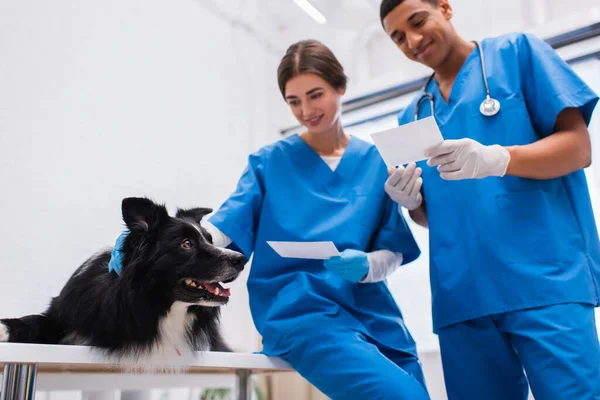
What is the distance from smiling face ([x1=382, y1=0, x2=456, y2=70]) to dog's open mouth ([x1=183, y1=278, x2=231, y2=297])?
36.3 inches

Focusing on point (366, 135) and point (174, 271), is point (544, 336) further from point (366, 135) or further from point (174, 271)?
point (366, 135)

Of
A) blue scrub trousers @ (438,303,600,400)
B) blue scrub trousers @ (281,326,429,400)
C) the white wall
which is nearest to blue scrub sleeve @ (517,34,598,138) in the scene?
blue scrub trousers @ (438,303,600,400)

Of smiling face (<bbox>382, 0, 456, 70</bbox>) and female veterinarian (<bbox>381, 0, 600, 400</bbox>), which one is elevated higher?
smiling face (<bbox>382, 0, 456, 70</bbox>)

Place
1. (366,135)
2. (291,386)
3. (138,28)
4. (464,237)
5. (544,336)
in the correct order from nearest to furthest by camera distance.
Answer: (544,336)
(464,237)
(138,28)
(291,386)
(366,135)

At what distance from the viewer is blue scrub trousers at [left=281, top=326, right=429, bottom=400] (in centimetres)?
135

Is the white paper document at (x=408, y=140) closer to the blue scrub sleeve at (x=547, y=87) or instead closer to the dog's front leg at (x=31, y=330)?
the blue scrub sleeve at (x=547, y=87)

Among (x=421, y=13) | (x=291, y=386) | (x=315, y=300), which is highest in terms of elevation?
(x=421, y=13)

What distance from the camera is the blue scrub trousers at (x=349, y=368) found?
4.43 feet

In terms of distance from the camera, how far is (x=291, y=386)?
113 inches

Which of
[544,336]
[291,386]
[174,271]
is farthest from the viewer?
[291,386]

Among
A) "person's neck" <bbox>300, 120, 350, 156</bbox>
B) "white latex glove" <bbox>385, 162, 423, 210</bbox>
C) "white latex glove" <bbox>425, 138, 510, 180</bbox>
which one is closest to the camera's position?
"white latex glove" <bbox>425, 138, 510, 180</bbox>

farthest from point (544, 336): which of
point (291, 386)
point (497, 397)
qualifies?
point (291, 386)

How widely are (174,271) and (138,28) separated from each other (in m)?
1.71

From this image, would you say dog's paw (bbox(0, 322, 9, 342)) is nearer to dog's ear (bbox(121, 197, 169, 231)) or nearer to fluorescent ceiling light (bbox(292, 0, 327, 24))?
dog's ear (bbox(121, 197, 169, 231))
